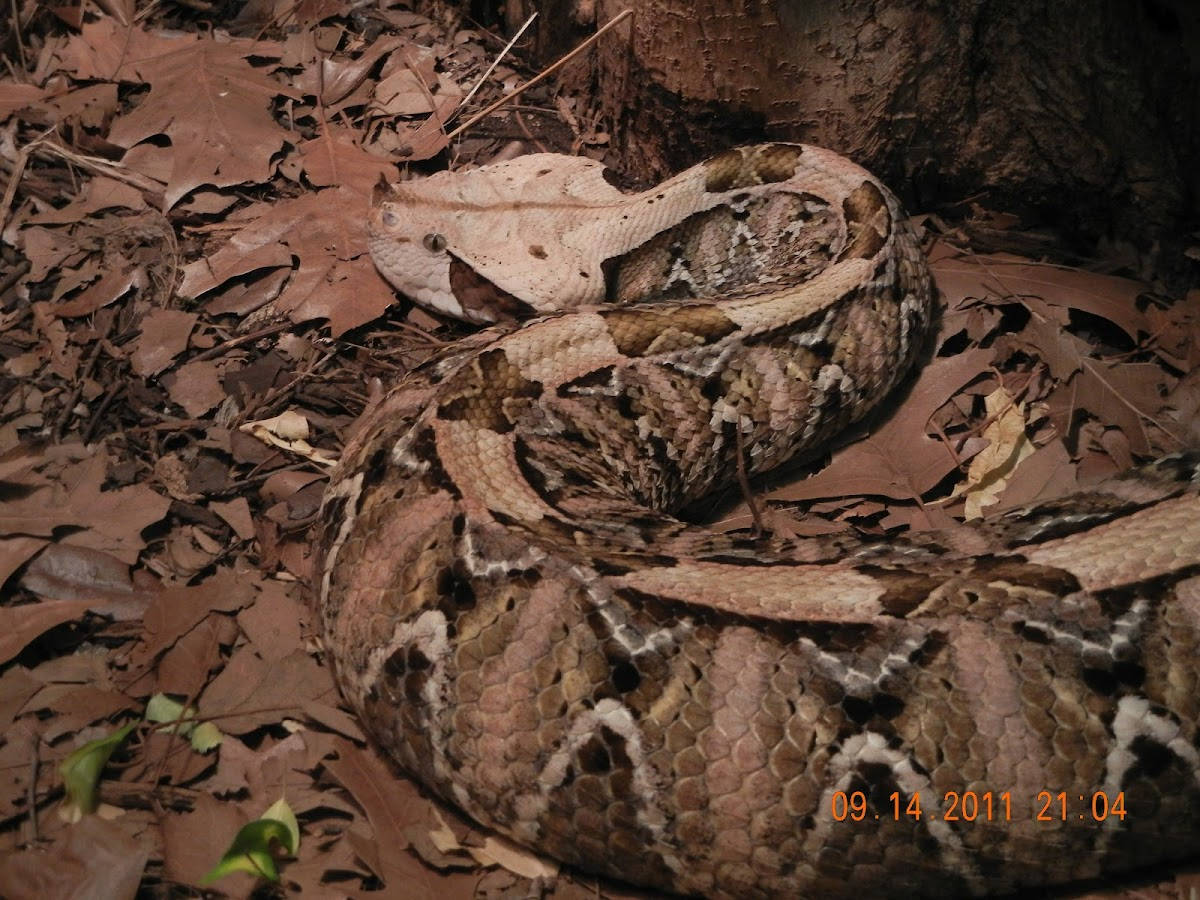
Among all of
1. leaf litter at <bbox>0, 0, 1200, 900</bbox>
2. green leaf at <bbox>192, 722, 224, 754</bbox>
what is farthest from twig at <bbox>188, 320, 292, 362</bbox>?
green leaf at <bbox>192, 722, 224, 754</bbox>

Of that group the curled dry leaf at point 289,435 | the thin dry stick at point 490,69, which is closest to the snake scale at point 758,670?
the curled dry leaf at point 289,435

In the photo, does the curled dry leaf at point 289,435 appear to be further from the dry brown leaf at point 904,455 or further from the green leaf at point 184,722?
the dry brown leaf at point 904,455

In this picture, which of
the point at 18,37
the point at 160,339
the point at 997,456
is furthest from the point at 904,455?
the point at 18,37

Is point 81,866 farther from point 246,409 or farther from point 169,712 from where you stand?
point 246,409

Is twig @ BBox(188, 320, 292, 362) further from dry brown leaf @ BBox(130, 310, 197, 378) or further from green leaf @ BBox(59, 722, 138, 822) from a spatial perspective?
green leaf @ BBox(59, 722, 138, 822)
